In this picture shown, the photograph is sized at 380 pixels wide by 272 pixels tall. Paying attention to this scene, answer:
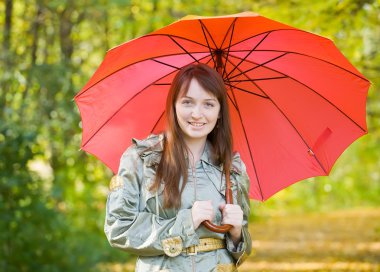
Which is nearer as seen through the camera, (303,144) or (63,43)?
(303,144)

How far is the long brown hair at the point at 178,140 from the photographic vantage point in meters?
3.17

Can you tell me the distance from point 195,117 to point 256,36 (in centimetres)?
58

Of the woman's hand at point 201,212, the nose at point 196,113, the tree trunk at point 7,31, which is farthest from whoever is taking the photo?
the tree trunk at point 7,31

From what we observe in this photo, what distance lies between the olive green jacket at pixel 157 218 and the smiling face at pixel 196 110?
0.14 m

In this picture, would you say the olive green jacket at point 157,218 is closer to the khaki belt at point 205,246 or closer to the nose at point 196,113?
the khaki belt at point 205,246

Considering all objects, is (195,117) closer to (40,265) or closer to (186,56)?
(186,56)

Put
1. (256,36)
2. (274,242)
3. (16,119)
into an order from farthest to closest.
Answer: (274,242), (16,119), (256,36)

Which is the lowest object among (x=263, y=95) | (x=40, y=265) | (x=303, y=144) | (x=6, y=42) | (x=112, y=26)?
(x=40, y=265)

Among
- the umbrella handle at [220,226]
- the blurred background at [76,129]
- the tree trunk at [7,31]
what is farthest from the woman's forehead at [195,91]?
the tree trunk at [7,31]

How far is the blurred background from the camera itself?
6652mm

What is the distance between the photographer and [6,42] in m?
8.26

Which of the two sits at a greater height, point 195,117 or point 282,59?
point 282,59

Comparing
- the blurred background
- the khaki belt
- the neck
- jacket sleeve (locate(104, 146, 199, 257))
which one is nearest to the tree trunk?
the blurred background

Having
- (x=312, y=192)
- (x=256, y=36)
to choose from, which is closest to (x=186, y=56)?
(x=256, y=36)
